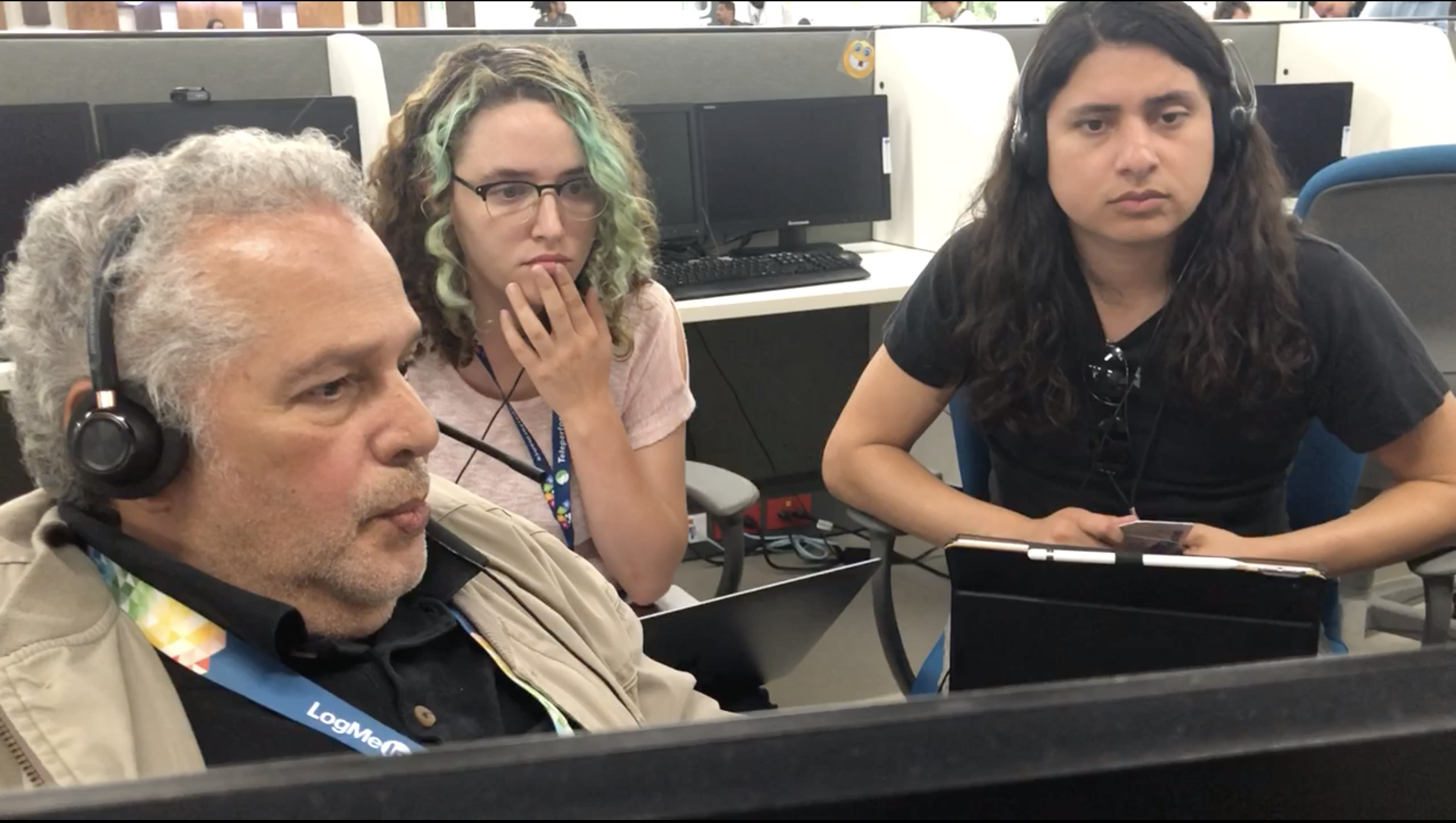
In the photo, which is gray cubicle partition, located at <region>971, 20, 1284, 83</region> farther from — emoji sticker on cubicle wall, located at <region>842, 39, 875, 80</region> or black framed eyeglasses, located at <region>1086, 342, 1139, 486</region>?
black framed eyeglasses, located at <region>1086, 342, 1139, 486</region>

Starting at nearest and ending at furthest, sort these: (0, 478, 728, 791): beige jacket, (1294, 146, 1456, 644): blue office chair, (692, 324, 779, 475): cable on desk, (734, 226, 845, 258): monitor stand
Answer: (0, 478, 728, 791): beige jacket
(1294, 146, 1456, 644): blue office chair
(734, 226, 845, 258): monitor stand
(692, 324, 779, 475): cable on desk

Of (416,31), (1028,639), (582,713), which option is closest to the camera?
(1028,639)

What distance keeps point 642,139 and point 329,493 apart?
1806mm

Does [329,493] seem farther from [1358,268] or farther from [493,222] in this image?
[1358,268]

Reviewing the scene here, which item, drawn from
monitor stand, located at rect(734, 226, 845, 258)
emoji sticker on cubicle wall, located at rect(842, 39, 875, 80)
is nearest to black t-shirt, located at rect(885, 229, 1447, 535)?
monitor stand, located at rect(734, 226, 845, 258)

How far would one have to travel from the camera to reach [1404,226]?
186 cm

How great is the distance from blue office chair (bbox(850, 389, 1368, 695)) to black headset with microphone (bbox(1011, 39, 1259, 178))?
0.29m

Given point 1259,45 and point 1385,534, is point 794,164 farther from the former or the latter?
point 1385,534

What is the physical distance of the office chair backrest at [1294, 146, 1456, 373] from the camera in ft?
5.75

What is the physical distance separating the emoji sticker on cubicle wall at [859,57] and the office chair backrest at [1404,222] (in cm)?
126

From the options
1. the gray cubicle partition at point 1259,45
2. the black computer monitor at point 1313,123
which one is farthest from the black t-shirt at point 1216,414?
the gray cubicle partition at point 1259,45

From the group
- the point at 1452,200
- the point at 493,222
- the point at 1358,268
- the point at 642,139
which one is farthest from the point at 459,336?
the point at 1452,200

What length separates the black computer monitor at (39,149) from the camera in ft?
6.30

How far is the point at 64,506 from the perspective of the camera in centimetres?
78
